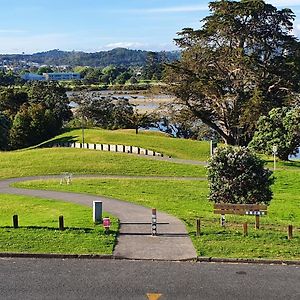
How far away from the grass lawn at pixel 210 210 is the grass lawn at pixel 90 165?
4062 mm

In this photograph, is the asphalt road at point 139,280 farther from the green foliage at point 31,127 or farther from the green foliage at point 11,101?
the green foliage at point 11,101

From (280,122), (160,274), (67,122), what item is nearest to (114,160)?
(280,122)

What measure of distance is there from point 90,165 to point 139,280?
80.0ft

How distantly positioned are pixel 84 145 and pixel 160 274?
3987 centimetres

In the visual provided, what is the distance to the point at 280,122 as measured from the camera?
4125 cm

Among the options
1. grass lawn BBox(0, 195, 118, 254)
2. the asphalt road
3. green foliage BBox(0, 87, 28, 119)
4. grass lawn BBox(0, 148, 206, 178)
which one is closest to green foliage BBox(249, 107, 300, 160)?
grass lawn BBox(0, 148, 206, 178)

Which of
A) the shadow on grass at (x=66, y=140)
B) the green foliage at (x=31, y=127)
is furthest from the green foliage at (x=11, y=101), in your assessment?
the shadow on grass at (x=66, y=140)

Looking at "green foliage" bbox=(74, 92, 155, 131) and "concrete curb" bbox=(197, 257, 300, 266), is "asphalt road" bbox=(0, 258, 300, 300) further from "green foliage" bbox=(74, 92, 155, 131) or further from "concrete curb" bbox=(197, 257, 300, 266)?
"green foliage" bbox=(74, 92, 155, 131)

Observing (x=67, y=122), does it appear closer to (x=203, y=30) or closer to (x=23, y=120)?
(x=23, y=120)

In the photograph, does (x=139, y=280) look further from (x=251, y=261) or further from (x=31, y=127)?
(x=31, y=127)

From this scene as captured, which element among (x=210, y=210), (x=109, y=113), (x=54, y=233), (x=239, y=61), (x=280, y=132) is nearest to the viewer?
(x=54, y=233)

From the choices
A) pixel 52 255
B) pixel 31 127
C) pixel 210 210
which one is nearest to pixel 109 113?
pixel 31 127

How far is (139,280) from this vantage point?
12.6 m

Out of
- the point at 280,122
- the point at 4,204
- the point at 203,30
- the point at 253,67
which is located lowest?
the point at 4,204
